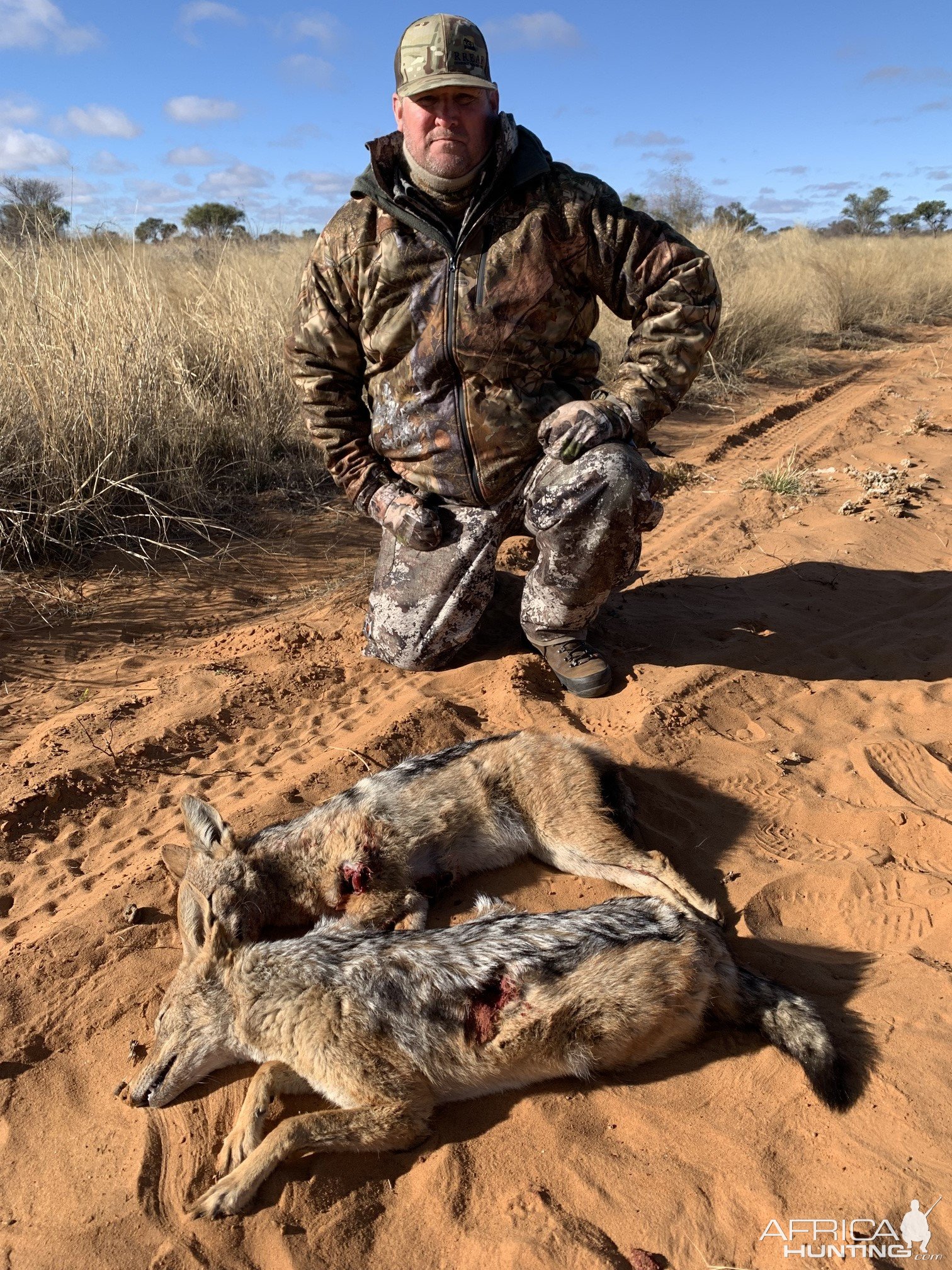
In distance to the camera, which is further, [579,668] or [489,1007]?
[579,668]

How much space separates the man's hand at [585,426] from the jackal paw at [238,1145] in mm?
3062

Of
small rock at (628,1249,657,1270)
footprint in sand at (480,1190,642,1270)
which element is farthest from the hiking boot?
small rock at (628,1249,657,1270)

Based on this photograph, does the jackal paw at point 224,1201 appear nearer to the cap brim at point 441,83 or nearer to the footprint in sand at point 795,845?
the footprint in sand at point 795,845

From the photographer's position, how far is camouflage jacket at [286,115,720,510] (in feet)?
14.3

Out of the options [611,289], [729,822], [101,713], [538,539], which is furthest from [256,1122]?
[611,289]

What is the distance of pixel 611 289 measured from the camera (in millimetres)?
4602

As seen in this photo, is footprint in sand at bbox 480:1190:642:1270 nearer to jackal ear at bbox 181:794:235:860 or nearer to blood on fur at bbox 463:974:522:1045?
blood on fur at bbox 463:974:522:1045

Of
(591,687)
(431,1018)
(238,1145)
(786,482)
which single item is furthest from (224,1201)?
(786,482)

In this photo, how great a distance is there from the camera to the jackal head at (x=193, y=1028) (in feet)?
8.54

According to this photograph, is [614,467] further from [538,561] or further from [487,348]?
[487,348]

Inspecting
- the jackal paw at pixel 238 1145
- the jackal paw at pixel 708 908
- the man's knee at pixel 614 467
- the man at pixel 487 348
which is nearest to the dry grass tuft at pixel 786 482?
the man at pixel 487 348

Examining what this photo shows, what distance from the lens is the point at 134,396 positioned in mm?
6578

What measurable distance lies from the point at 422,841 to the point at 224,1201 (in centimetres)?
132

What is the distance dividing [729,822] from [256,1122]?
2113mm
